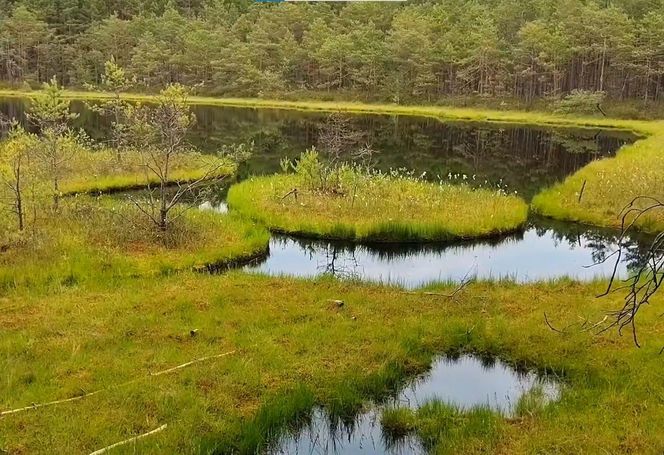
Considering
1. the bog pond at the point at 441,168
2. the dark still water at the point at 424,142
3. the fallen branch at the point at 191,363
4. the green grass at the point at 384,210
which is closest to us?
the fallen branch at the point at 191,363

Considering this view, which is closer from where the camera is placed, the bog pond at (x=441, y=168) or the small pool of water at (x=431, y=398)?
the small pool of water at (x=431, y=398)

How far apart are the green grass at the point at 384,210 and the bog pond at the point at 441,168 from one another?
0.52 m

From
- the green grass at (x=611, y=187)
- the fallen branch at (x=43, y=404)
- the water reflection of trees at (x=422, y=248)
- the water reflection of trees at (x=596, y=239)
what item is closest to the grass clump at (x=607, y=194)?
the green grass at (x=611, y=187)

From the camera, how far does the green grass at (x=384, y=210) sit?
20.0 metres

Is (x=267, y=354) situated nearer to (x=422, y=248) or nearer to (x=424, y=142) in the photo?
(x=422, y=248)

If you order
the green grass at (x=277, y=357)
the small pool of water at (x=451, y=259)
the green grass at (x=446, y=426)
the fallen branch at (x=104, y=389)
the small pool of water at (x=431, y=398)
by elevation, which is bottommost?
the small pool of water at (x=451, y=259)

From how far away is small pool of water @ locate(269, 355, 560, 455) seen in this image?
830cm

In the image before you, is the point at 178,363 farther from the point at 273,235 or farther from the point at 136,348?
the point at 273,235

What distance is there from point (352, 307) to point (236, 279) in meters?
3.06

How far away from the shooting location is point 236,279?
14359 millimetres

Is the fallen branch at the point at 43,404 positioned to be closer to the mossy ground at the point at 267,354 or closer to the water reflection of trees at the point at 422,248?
the mossy ground at the point at 267,354

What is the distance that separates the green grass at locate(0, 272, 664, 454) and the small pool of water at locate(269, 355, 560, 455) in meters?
0.24

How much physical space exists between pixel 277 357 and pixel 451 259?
9.26m

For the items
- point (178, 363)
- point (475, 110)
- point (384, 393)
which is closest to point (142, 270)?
point (178, 363)
